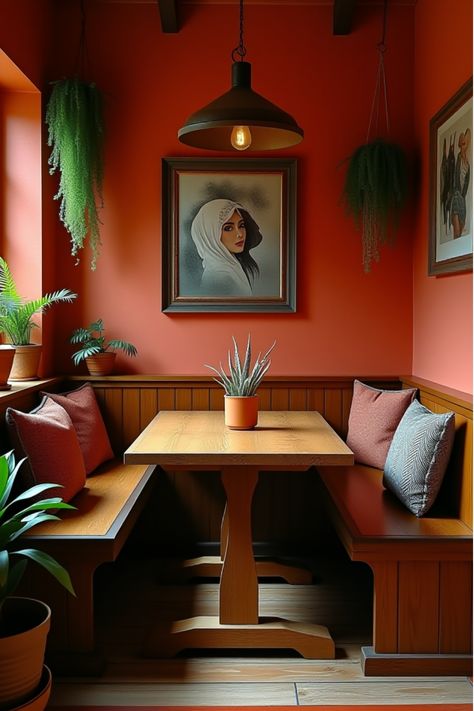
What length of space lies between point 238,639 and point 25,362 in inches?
64.8

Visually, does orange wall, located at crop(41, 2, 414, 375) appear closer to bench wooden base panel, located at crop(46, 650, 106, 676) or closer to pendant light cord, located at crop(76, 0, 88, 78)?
pendant light cord, located at crop(76, 0, 88, 78)

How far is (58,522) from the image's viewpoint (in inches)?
113

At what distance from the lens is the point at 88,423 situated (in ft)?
12.1

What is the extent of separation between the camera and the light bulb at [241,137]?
9.25ft

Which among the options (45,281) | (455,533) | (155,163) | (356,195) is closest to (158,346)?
(45,281)

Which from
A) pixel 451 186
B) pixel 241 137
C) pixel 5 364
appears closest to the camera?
pixel 241 137

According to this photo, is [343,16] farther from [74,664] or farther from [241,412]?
[74,664]

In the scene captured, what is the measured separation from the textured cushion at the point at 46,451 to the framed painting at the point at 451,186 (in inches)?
70.9

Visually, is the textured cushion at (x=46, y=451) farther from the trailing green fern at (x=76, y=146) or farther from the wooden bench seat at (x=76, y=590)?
the trailing green fern at (x=76, y=146)

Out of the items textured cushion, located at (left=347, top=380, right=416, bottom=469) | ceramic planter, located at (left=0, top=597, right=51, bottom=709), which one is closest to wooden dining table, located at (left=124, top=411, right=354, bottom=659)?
ceramic planter, located at (left=0, top=597, right=51, bottom=709)

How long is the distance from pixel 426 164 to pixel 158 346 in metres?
1.70

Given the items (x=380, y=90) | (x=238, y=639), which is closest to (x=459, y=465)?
(x=238, y=639)

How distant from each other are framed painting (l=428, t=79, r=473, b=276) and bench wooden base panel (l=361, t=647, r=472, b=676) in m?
1.52

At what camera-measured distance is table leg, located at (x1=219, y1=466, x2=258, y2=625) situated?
2.89 metres
